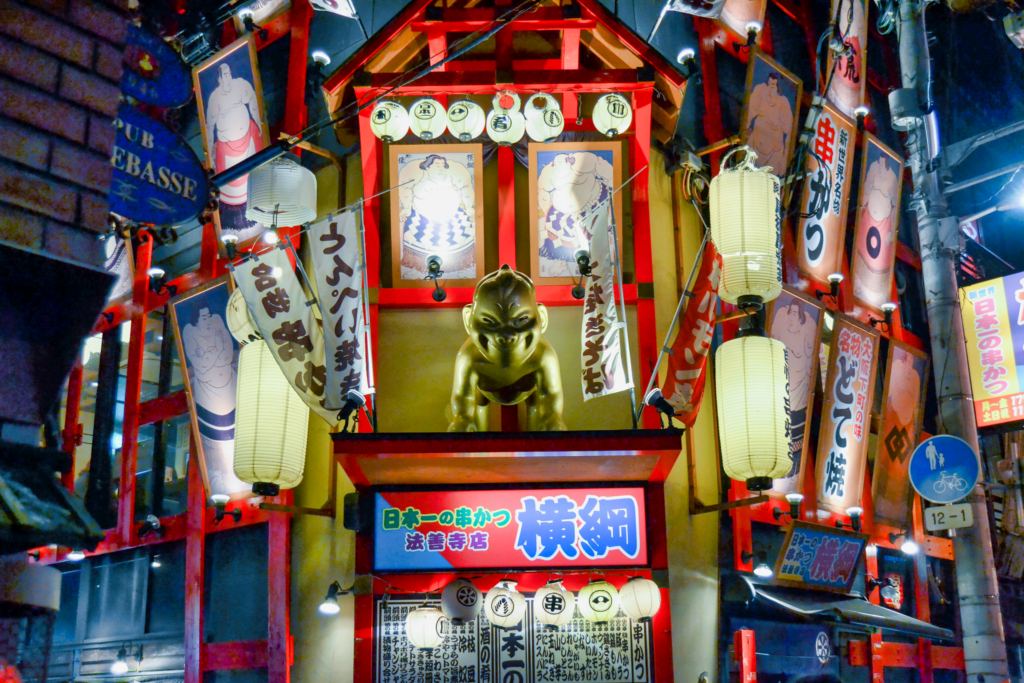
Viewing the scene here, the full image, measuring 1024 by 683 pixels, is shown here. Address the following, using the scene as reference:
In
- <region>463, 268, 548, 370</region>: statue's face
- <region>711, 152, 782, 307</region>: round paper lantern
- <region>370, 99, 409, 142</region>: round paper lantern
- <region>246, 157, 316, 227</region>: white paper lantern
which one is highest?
<region>370, 99, 409, 142</region>: round paper lantern

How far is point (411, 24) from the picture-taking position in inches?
486

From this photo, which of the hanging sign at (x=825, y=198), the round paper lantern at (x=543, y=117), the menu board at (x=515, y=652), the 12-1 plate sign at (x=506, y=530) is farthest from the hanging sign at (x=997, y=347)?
the round paper lantern at (x=543, y=117)

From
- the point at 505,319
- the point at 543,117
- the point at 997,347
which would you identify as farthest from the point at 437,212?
the point at 997,347

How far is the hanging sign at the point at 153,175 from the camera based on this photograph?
5441 millimetres

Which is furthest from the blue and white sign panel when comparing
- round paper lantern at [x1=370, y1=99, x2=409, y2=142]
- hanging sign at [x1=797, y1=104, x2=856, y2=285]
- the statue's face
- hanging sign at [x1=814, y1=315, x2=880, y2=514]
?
round paper lantern at [x1=370, y1=99, x2=409, y2=142]

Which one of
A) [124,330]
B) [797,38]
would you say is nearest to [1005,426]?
[797,38]

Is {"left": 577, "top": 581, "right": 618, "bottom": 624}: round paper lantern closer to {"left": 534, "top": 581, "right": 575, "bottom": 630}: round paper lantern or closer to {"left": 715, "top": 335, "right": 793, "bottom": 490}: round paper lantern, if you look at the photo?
{"left": 534, "top": 581, "right": 575, "bottom": 630}: round paper lantern

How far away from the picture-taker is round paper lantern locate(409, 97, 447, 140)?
11.8 metres

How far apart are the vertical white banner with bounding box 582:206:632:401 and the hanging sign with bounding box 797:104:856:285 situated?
4.54 m

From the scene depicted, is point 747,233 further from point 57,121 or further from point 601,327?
point 57,121

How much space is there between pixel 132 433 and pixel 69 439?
3192mm

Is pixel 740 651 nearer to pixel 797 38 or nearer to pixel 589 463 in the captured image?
pixel 589 463

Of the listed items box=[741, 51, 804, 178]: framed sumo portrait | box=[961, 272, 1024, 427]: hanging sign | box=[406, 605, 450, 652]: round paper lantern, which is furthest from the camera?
box=[961, 272, 1024, 427]: hanging sign

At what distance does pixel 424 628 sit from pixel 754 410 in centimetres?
482
